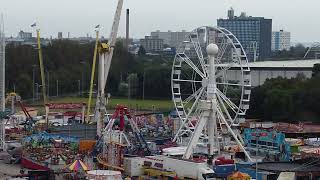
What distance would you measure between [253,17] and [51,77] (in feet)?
223

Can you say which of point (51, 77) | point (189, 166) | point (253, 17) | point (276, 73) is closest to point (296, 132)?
point (189, 166)

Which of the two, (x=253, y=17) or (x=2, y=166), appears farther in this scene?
(x=253, y=17)

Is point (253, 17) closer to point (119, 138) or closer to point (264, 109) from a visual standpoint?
point (264, 109)

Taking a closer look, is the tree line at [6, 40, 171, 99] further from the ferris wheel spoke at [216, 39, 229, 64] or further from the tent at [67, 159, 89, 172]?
the tent at [67, 159, 89, 172]

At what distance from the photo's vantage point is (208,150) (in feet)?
97.9

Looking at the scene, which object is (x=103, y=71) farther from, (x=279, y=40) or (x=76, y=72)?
(x=279, y=40)

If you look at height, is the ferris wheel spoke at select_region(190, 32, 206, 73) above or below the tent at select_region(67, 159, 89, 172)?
above

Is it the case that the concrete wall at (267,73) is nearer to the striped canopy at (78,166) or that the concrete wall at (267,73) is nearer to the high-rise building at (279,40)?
the striped canopy at (78,166)

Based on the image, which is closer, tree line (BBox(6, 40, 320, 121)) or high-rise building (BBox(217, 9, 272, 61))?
tree line (BBox(6, 40, 320, 121))

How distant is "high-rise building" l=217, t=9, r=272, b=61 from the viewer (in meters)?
122

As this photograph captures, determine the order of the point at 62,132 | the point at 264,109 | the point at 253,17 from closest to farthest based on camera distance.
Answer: the point at 62,132, the point at 264,109, the point at 253,17

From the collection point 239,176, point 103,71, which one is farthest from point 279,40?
point 239,176

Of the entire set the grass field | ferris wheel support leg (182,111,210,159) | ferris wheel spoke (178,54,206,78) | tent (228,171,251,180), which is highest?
ferris wheel spoke (178,54,206,78)

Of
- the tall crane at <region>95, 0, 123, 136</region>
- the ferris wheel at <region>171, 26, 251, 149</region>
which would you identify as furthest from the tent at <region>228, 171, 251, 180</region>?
the tall crane at <region>95, 0, 123, 136</region>
